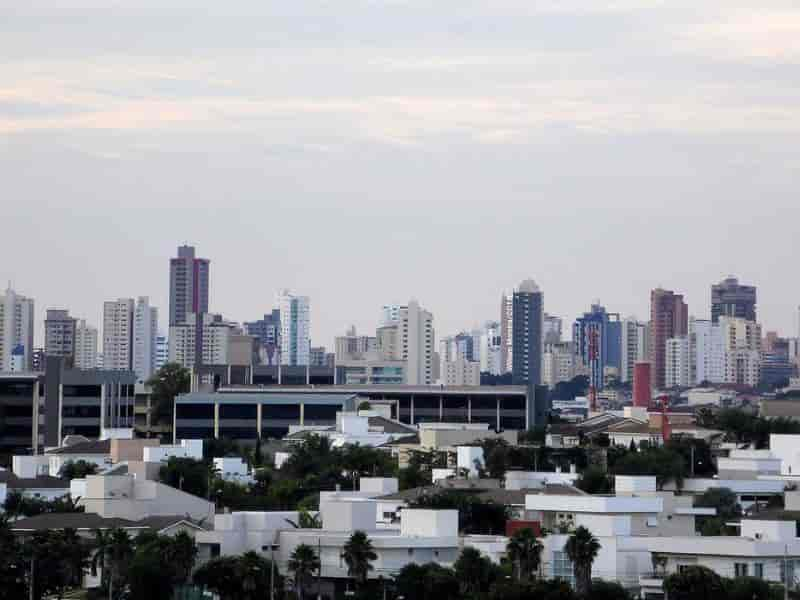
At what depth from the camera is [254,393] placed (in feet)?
404

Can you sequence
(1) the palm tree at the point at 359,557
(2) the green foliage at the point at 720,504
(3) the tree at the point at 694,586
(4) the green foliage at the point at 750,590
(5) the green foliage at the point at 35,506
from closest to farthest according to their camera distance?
(4) the green foliage at the point at 750,590
(3) the tree at the point at 694,586
(1) the palm tree at the point at 359,557
(2) the green foliage at the point at 720,504
(5) the green foliage at the point at 35,506

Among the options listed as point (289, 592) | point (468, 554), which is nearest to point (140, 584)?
point (289, 592)

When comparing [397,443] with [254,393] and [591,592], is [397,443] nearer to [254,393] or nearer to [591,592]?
[254,393]

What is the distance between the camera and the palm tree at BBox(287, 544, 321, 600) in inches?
2185

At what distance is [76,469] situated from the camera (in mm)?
88250

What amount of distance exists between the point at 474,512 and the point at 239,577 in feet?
43.7

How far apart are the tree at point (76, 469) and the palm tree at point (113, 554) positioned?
26.3 metres

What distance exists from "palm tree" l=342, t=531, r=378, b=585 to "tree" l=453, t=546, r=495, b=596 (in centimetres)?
224

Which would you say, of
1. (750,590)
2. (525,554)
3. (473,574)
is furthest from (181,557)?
(750,590)

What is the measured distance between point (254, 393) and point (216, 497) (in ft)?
156

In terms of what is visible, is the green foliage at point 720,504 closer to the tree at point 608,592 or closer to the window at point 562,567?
the window at point 562,567

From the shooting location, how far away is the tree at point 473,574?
173 feet

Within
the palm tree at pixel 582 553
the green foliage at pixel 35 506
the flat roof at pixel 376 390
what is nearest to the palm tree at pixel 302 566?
the palm tree at pixel 582 553

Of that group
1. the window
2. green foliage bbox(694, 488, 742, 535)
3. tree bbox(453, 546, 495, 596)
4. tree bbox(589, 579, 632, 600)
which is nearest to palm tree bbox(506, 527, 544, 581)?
the window
